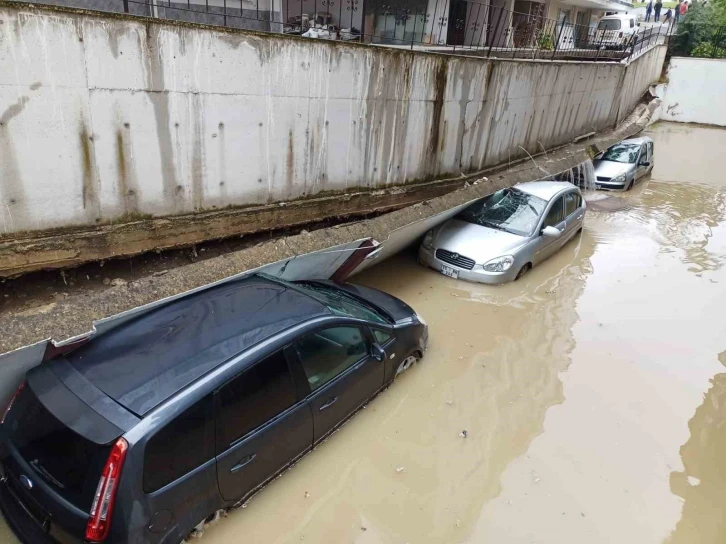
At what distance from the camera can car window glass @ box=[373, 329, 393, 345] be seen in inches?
177

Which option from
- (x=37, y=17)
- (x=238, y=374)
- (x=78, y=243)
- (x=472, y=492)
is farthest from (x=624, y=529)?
(x=37, y=17)

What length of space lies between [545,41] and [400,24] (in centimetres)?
583

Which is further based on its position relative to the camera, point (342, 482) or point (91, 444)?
point (342, 482)

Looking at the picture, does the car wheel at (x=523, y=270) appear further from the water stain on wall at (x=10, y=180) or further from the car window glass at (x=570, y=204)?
the water stain on wall at (x=10, y=180)

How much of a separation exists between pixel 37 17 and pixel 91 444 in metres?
3.62

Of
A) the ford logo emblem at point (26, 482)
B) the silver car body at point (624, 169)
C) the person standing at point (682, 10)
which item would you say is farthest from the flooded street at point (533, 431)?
the person standing at point (682, 10)

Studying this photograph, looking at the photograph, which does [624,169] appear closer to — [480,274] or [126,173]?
[480,274]

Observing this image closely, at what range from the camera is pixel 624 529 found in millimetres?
3738

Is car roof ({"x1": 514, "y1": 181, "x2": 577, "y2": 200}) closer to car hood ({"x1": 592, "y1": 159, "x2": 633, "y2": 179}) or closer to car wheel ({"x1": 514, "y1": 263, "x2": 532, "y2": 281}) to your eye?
car wheel ({"x1": 514, "y1": 263, "x2": 532, "y2": 281})

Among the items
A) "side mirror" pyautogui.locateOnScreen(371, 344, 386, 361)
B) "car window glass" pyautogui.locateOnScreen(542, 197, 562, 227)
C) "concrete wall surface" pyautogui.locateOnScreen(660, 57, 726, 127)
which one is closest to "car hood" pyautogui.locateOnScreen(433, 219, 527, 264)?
"car window glass" pyautogui.locateOnScreen(542, 197, 562, 227)

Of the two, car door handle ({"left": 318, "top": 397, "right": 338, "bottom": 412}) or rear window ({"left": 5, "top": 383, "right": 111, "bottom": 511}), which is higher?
rear window ({"left": 5, "top": 383, "right": 111, "bottom": 511})

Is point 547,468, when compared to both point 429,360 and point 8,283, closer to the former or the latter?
point 429,360

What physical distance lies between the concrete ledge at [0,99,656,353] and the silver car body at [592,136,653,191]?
6256 millimetres

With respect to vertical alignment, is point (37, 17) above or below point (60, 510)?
above
